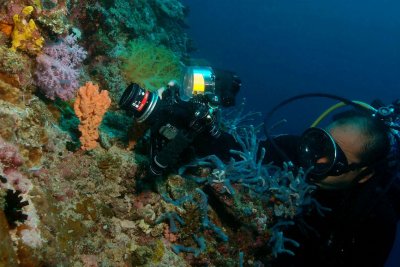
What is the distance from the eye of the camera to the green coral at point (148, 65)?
5.09 m

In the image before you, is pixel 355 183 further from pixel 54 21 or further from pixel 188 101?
pixel 54 21

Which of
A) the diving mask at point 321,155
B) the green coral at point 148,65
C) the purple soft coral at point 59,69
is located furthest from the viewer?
the green coral at point 148,65

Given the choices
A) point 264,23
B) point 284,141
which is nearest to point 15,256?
point 284,141

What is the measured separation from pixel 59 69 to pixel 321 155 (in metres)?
2.82

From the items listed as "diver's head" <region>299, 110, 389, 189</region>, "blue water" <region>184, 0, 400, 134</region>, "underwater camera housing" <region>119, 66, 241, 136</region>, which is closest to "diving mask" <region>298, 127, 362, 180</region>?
"diver's head" <region>299, 110, 389, 189</region>

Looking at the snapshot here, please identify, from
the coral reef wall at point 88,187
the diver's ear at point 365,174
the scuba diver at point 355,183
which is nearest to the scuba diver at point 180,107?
the coral reef wall at point 88,187

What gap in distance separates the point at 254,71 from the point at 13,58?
7997cm

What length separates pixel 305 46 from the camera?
97.1 metres

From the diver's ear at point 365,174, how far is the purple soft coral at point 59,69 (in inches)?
121

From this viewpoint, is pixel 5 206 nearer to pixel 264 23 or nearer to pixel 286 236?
pixel 286 236

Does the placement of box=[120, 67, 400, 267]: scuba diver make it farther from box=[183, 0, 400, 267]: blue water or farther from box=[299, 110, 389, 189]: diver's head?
box=[183, 0, 400, 267]: blue water

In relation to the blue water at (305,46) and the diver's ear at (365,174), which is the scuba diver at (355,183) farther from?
the blue water at (305,46)

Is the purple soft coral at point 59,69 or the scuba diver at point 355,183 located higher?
the scuba diver at point 355,183

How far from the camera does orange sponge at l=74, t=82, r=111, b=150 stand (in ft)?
9.19
